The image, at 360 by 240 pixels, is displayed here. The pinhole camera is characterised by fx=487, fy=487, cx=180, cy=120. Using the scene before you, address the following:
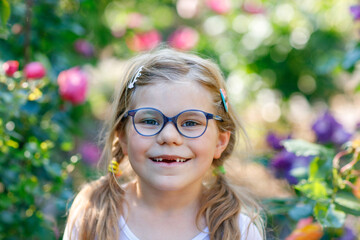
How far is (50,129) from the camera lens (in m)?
2.17

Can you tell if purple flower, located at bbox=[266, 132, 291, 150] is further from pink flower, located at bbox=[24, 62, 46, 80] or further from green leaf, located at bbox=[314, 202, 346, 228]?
pink flower, located at bbox=[24, 62, 46, 80]

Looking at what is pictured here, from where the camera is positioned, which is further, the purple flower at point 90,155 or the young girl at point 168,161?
the purple flower at point 90,155

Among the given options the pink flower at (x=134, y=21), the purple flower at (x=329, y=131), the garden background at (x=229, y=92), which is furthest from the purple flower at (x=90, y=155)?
the purple flower at (x=329, y=131)

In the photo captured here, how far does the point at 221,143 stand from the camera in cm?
166

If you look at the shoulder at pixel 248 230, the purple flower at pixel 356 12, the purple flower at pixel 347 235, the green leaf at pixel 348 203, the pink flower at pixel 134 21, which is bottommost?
the purple flower at pixel 347 235

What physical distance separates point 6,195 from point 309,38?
2261mm

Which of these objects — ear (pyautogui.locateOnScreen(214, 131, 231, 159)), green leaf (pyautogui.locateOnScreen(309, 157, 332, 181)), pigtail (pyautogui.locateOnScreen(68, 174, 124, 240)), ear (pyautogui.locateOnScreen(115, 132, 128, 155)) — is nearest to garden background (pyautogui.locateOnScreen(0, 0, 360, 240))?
green leaf (pyautogui.locateOnScreen(309, 157, 332, 181))

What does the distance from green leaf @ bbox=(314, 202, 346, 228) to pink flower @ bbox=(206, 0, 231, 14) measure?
2.18 metres

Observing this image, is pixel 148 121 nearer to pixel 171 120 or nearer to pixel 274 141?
pixel 171 120

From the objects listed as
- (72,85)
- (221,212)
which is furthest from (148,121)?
(72,85)

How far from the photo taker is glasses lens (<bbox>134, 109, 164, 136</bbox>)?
146cm

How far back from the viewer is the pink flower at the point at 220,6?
137 inches

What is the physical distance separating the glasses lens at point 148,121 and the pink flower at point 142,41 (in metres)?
1.92

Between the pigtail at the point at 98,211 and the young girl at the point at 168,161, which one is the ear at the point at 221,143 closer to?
the young girl at the point at 168,161
